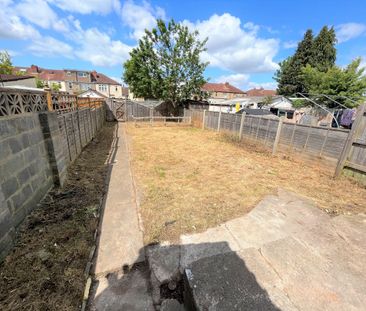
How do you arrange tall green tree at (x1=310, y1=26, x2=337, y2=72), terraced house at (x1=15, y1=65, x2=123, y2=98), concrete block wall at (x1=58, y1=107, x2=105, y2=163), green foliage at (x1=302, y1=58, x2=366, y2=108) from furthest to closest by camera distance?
terraced house at (x1=15, y1=65, x2=123, y2=98) < tall green tree at (x1=310, y1=26, x2=337, y2=72) < green foliage at (x1=302, y1=58, x2=366, y2=108) < concrete block wall at (x1=58, y1=107, x2=105, y2=163)

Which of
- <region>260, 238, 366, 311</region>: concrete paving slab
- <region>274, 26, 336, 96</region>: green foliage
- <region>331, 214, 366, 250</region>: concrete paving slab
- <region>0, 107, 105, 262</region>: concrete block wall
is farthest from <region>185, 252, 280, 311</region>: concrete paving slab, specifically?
<region>274, 26, 336, 96</region>: green foliage

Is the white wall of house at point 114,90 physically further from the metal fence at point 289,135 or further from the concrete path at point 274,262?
the concrete path at point 274,262

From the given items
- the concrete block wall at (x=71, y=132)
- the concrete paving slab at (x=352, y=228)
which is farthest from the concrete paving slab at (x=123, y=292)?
the concrete block wall at (x=71, y=132)

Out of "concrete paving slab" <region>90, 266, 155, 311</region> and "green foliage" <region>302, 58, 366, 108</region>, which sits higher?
"green foliage" <region>302, 58, 366, 108</region>

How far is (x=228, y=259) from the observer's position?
6.16 feet

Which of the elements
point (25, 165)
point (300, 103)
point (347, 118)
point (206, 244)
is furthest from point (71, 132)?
point (300, 103)

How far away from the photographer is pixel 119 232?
9.36 feet

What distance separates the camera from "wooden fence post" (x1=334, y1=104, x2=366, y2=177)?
4672 mm

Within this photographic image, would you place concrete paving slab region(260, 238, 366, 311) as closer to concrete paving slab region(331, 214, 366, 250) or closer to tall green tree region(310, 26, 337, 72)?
concrete paving slab region(331, 214, 366, 250)

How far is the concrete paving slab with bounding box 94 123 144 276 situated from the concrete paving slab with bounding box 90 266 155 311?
15 cm

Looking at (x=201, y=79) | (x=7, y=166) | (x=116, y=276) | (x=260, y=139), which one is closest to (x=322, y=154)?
(x=260, y=139)

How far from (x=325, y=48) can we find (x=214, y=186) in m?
31.4

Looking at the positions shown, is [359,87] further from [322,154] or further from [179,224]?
[179,224]

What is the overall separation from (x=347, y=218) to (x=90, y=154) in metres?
7.26
